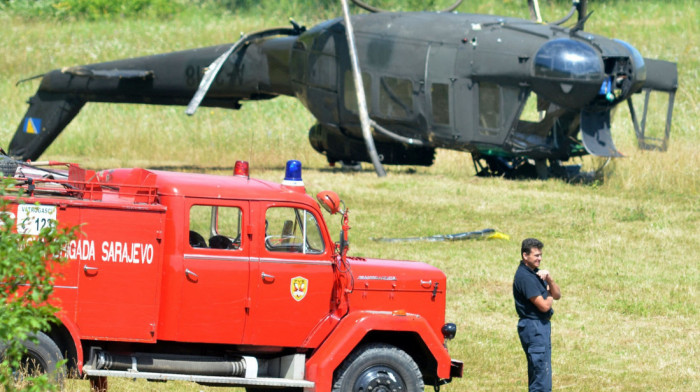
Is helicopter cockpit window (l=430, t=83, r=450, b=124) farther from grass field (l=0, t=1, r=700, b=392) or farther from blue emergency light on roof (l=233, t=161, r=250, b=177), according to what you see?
blue emergency light on roof (l=233, t=161, r=250, b=177)

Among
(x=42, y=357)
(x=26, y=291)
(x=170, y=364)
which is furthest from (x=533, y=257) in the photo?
(x=26, y=291)

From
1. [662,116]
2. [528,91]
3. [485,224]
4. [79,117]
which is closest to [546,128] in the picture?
[528,91]

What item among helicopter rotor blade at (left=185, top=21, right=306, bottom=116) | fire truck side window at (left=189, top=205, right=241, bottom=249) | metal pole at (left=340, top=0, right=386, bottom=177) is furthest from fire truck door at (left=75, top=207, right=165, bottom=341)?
metal pole at (left=340, top=0, right=386, bottom=177)

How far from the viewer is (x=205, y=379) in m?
9.97

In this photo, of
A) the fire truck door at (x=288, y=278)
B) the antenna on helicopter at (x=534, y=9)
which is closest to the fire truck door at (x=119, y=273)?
the fire truck door at (x=288, y=278)

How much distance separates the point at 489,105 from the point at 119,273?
56.5 ft

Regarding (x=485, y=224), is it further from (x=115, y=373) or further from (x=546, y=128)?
(x=115, y=373)

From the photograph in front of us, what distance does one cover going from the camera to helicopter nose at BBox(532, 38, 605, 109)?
80.6 feet

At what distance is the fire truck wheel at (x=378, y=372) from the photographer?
33.6 feet

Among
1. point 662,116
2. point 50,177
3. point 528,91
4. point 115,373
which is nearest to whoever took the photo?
point 115,373

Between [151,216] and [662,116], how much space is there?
33.3m

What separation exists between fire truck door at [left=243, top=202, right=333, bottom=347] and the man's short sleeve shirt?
1913mm

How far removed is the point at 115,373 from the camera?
31.6ft

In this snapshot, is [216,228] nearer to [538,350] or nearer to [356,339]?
[356,339]
